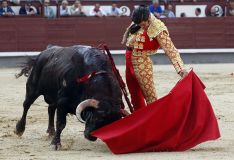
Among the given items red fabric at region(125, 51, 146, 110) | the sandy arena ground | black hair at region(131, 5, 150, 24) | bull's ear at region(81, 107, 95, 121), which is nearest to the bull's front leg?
the sandy arena ground

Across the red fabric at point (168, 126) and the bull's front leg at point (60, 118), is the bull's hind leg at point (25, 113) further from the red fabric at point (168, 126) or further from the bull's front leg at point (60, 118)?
the red fabric at point (168, 126)

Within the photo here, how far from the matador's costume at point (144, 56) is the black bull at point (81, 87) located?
264 mm

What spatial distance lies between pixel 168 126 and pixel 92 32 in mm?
11115

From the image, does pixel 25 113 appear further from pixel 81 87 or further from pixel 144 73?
pixel 144 73

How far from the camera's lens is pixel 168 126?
5.90m

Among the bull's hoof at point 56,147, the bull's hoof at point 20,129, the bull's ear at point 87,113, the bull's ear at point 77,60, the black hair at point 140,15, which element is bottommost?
the bull's hoof at point 20,129

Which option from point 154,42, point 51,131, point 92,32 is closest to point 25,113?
point 51,131

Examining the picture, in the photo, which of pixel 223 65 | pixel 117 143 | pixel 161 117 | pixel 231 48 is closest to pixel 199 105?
pixel 161 117

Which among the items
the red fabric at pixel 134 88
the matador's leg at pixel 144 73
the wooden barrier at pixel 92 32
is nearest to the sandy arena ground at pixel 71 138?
the red fabric at pixel 134 88

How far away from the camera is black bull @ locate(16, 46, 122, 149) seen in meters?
5.89

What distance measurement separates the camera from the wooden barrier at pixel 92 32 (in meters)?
16.3

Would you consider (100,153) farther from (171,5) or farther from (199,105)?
(171,5)

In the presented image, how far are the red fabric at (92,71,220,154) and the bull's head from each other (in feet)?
0.15

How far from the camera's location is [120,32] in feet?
55.8
